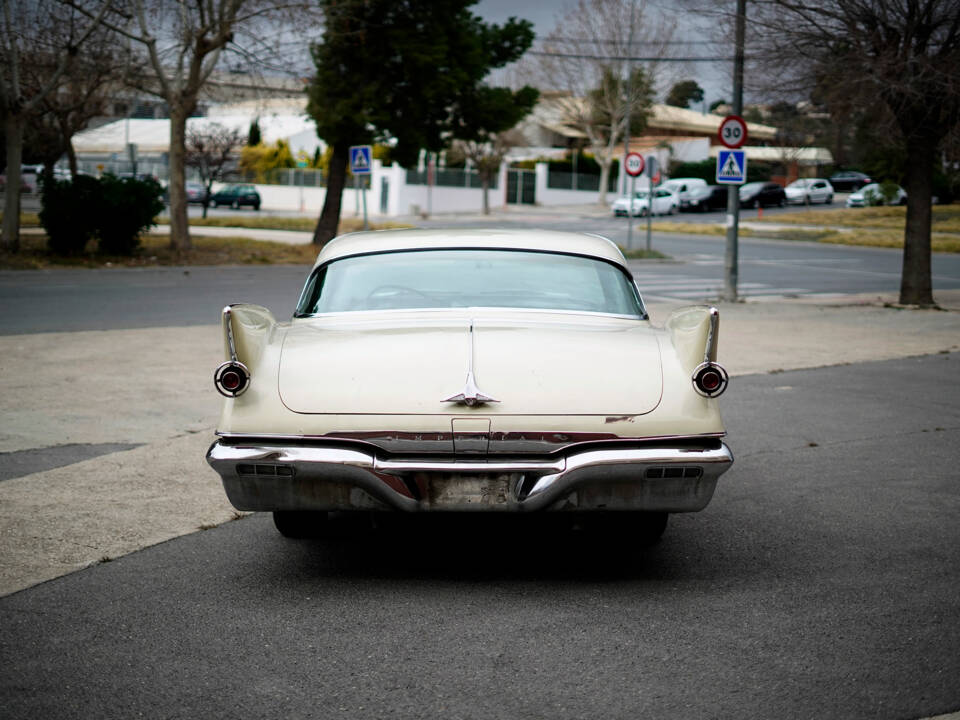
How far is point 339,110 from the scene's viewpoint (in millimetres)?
29281

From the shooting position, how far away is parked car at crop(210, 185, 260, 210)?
199 feet

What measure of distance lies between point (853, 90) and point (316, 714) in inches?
628

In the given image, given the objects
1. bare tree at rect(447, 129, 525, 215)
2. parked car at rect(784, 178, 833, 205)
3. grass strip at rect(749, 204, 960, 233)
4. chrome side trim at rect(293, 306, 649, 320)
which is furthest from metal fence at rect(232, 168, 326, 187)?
chrome side trim at rect(293, 306, 649, 320)

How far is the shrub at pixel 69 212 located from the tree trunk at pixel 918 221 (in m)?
16.5

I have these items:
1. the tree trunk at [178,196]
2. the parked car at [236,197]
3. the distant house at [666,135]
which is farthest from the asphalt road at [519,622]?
the distant house at [666,135]

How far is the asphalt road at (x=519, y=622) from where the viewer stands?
3.61m

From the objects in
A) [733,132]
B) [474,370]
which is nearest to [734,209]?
[733,132]

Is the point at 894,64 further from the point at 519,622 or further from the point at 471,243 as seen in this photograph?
the point at 519,622

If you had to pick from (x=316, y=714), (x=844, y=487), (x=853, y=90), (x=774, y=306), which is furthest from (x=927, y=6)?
(x=316, y=714)

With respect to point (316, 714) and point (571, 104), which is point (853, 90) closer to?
point (316, 714)

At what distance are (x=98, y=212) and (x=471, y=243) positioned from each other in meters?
21.2

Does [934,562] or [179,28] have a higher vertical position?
[179,28]

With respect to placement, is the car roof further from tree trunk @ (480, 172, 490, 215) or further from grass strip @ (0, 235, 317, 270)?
tree trunk @ (480, 172, 490, 215)

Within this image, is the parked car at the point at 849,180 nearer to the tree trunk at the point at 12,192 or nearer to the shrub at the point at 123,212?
the shrub at the point at 123,212
